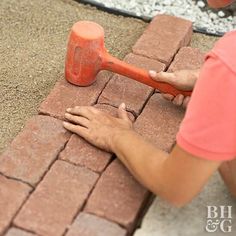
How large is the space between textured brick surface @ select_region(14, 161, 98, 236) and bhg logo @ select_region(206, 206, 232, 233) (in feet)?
1.51

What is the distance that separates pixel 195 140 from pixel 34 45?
4.48ft

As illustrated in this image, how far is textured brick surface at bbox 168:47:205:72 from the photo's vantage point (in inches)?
107

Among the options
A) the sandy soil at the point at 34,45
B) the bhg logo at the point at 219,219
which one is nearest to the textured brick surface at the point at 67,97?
the sandy soil at the point at 34,45

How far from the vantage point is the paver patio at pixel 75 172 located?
2012 mm

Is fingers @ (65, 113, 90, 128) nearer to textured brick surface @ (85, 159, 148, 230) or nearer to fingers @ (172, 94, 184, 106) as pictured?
textured brick surface @ (85, 159, 148, 230)

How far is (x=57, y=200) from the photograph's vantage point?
2064 mm

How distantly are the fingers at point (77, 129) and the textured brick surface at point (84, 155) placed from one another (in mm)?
27

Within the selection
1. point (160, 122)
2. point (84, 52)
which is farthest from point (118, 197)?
point (84, 52)

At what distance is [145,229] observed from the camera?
6.93 feet

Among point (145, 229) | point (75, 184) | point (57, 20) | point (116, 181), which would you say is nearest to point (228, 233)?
point (145, 229)

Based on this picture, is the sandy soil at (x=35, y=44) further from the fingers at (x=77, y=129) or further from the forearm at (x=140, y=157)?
the forearm at (x=140, y=157)

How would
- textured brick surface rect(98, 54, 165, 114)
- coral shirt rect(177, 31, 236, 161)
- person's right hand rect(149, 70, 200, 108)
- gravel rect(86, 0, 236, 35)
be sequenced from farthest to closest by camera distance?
gravel rect(86, 0, 236, 35)
textured brick surface rect(98, 54, 165, 114)
person's right hand rect(149, 70, 200, 108)
coral shirt rect(177, 31, 236, 161)

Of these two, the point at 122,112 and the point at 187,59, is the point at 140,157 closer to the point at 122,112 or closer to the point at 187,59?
the point at 122,112

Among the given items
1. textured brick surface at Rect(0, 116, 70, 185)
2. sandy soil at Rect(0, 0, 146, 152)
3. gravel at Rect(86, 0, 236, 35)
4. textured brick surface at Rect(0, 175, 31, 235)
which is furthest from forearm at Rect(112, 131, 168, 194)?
gravel at Rect(86, 0, 236, 35)
